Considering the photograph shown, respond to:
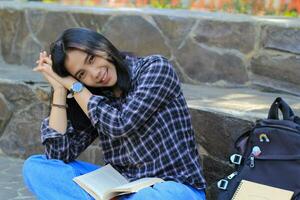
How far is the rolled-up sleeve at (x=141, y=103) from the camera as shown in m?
2.51

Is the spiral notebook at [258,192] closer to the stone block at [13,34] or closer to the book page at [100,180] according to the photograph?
the book page at [100,180]

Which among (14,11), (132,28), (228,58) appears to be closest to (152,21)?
(132,28)

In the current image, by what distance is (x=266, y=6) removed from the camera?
4.84 meters

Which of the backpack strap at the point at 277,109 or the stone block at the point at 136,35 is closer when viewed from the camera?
the backpack strap at the point at 277,109

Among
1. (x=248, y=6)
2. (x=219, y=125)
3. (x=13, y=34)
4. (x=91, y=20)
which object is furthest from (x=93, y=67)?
(x=13, y=34)

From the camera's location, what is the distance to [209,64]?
4152 millimetres

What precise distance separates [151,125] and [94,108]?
25 centimetres

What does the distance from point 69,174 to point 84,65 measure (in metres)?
0.48

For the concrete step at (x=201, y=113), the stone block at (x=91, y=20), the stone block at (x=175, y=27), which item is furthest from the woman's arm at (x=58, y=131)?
the stone block at (x=91, y=20)

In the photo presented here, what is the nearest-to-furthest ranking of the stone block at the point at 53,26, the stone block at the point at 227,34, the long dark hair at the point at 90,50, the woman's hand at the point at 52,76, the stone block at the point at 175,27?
the long dark hair at the point at 90,50
the woman's hand at the point at 52,76
the stone block at the point at 227,34
the stone block at the point at 175,27
the stone block at the point at 53,26

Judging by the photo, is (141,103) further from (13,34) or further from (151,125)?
(13,34)

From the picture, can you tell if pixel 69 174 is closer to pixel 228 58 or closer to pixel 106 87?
pixel 106 87

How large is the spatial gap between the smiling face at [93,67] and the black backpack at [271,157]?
63 cm

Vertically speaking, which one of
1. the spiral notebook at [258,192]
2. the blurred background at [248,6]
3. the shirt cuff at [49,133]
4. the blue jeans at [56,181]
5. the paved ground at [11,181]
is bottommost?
the paved ground at [11,181]
